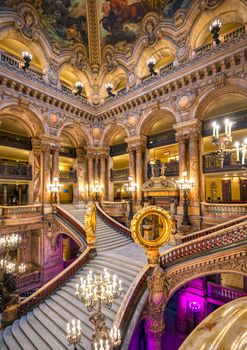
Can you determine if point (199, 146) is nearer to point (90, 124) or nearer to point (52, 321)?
point (90, 124)

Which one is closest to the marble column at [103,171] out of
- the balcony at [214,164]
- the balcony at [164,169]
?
the balcony at [164,169]

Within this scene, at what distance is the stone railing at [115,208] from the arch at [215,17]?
11.9m

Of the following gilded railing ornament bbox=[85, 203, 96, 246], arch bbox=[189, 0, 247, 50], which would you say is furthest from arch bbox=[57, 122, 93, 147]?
arch bbox=[189, 0, 247, 50]

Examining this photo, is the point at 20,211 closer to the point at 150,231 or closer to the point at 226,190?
the point at 150,231

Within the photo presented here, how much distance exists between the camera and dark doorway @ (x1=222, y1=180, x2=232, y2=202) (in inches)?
645

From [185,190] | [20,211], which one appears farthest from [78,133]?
[185,190]

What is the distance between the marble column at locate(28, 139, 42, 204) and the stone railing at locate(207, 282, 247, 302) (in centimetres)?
1194

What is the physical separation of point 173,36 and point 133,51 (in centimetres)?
345

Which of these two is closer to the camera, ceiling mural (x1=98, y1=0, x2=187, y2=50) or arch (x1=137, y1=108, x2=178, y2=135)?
ceiling mural (x1=98, y1=0, x2=187, y2=50)

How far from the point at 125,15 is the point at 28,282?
20.1m

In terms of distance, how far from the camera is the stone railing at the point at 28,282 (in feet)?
36.3

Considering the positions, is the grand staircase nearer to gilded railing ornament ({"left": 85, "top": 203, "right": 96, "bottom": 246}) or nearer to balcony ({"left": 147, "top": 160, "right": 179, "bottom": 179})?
gilded railing ornament ({"left": 85, "top": 203, "right": 96, "bottom": 246})

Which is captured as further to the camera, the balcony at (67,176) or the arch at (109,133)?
the arch at (109,133)

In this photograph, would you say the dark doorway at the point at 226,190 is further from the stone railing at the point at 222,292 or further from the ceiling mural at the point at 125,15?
the ceiling mural at the point at 125,15
